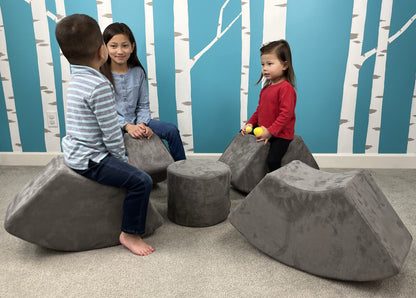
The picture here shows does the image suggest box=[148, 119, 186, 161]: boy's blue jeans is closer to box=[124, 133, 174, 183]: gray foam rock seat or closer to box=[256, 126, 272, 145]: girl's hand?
box=[124, 133, 174, 183]: gray foam rock seat

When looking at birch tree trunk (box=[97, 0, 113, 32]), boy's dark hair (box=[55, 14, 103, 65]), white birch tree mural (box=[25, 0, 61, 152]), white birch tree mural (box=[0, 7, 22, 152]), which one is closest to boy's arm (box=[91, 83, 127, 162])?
boy's dark hair (box=[55, 14, 103, 65])

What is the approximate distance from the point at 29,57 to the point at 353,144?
227 centimetres

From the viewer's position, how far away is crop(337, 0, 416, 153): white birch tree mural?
2.23 meters

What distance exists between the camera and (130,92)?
6.87 feet

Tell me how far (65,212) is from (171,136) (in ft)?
2.70

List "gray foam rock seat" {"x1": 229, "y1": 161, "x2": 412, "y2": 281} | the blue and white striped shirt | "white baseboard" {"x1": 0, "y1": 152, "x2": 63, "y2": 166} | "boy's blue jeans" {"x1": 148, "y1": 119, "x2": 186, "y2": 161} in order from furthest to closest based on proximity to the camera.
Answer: "white baseboard" {"x1": 0, "y1": 152, "x2": 63, "y2": 166} → "boy's blue jeans" {"x1": 148, "y1": 119, "x2": 186, "y2": 161} → the blue and white striped shirt → "gray foam rock seat" {"x1": 229, "y1": 161, "x2": 412, "y2": 281}

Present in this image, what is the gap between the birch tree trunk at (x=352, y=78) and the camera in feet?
7.33

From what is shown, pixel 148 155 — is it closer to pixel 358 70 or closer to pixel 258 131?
pixel 258 131

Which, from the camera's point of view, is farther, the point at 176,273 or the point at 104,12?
the point at 104,12

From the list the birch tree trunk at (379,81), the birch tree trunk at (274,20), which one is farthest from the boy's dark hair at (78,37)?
the birch tree trunk at (379,81)

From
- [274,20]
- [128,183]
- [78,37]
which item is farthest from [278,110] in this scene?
[78,37]

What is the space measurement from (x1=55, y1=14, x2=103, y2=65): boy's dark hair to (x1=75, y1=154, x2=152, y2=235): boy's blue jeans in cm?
40

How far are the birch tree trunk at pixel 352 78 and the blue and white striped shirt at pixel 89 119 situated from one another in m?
1.62

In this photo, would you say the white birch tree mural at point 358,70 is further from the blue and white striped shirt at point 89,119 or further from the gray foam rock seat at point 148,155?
the blue and white striped shirt at point 89,119
